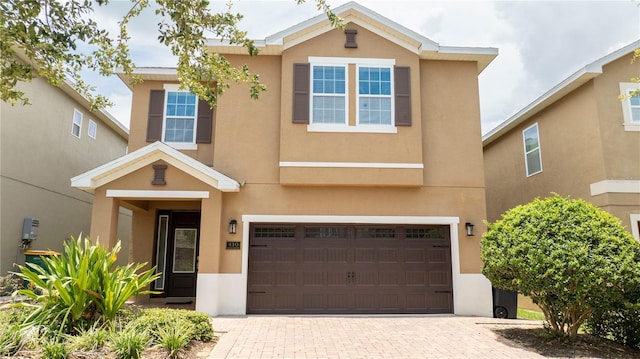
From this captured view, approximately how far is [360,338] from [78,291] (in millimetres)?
4980

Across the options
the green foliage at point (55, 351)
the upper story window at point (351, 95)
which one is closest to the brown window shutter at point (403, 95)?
the upper story window at point (351, 95)

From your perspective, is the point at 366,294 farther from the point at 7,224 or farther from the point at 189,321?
the point at 7,224

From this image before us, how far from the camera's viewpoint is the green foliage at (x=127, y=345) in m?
5.89

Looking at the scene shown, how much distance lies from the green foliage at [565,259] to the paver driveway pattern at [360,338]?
1.16m

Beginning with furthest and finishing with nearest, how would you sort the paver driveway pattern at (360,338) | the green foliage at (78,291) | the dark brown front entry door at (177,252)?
the dark brown front entry door at (177,252)
the paver driveway pattern at (360,338)
the green foliage at (78,291)

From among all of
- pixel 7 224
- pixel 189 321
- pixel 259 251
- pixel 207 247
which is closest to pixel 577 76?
pixel 259 251

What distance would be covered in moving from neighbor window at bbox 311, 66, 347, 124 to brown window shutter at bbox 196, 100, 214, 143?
323 cm

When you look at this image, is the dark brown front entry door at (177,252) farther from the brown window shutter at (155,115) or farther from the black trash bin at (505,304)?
the black trash bin at (505,304)

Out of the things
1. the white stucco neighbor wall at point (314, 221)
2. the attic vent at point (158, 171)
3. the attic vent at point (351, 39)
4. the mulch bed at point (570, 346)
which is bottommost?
the mulch bed at point (570, 346)

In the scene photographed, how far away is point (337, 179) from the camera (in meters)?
11.3

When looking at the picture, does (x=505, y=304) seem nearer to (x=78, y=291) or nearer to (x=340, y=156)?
(x=340, y=156)

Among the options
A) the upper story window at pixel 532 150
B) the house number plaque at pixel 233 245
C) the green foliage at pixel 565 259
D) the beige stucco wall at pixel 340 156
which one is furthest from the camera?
the upper story window at pixel 532 150

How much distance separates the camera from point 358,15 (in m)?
12.1

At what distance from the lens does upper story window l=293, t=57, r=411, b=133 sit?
11.6 m
